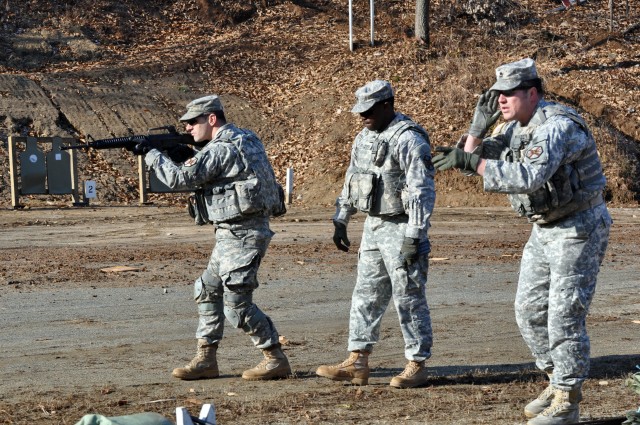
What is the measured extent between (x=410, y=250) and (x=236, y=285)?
1380 mm

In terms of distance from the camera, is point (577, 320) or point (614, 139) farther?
point (614, 139)

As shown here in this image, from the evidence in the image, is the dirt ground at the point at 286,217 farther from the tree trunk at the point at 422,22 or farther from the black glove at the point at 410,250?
the black glove at the point at 410,250

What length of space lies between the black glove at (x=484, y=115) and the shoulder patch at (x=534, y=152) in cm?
77

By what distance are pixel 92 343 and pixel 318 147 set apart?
58.8 feet

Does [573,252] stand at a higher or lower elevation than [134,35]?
lower

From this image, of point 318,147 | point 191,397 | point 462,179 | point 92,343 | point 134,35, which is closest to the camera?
point 191,397

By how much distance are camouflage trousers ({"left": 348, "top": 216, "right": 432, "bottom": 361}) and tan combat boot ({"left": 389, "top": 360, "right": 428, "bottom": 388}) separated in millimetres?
62

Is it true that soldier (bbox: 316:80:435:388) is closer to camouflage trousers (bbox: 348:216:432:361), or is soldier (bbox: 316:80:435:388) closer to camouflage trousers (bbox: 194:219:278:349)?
camouflage trousers (bbox: 348:216:432:361)

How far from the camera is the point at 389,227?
7574mm

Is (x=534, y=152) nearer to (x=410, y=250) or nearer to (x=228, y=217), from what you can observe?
(x=410, y=250)

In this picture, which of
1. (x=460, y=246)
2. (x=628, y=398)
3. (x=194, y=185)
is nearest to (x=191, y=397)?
(x=194, y=185)

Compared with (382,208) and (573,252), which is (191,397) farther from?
(573,252)

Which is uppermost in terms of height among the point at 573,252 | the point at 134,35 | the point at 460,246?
the point at 134,35

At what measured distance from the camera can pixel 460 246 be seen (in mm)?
17078
